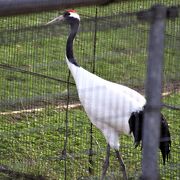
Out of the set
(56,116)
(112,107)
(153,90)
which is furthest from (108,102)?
(153,90)

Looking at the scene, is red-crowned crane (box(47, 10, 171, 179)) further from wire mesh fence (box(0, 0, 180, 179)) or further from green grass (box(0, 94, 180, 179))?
green grass (box(0, 94, 180, 179))

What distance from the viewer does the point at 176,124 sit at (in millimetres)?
7953

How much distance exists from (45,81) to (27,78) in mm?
215

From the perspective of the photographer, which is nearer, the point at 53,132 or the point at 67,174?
the point at 67,174

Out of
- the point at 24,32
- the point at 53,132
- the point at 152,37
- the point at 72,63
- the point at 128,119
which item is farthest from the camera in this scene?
the point at 53,132

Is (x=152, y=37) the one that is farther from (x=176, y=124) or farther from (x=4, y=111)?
(x=176, y=124)

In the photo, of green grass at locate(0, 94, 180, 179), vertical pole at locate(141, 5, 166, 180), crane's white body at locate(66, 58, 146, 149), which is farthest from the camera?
green grass at locate(0, 94, 180, 179)

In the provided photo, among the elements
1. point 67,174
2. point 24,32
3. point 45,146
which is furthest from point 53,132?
point 24,32

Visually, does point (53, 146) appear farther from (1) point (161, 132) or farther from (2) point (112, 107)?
(1) point (161, 132)

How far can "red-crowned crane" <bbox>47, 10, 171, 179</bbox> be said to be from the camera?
618 cm

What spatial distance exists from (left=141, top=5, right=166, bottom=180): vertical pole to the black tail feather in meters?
2.63

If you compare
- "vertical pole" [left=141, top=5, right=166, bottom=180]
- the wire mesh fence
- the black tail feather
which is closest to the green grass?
the wire mesh fence

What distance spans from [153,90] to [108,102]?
3110mm

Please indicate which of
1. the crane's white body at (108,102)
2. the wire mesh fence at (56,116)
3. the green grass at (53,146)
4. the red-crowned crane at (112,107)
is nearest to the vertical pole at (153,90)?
the wire mesh fence at (56,116)
